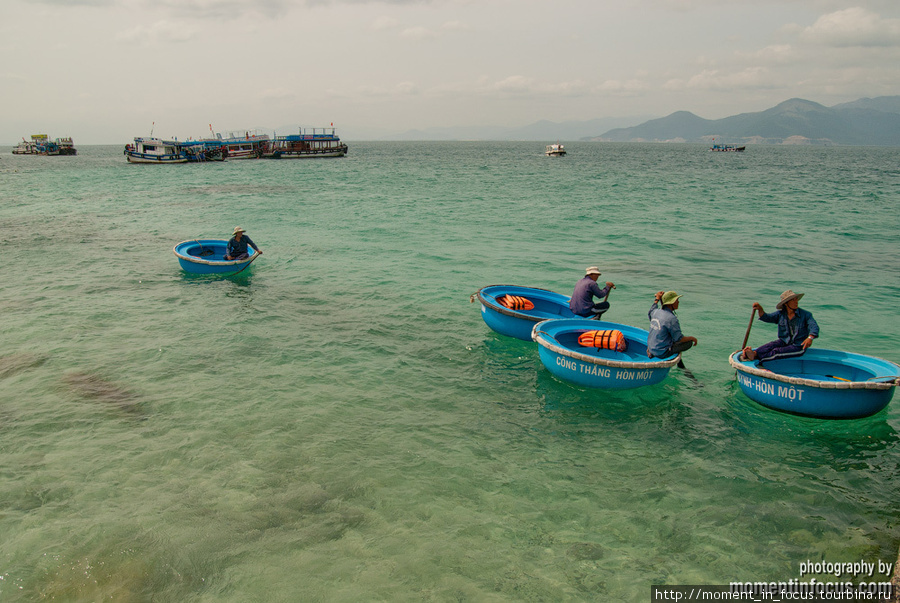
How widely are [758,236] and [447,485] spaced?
1065 inches

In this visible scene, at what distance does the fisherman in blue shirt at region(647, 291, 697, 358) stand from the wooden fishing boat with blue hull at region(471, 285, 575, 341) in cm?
299

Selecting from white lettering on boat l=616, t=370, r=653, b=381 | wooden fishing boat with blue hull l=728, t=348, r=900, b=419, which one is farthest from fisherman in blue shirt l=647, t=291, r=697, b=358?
wooden fishing boat with blue hull l=728, t=348, r=900, b=419

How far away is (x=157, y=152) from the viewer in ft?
283

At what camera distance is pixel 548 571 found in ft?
22.5

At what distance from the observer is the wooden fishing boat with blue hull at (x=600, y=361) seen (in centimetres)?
1100

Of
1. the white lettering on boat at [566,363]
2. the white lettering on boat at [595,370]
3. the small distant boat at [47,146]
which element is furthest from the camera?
the small distant boat at [47,146]

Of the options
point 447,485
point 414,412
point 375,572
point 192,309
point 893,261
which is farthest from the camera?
point 893,261

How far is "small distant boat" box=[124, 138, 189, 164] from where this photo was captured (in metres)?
86.2

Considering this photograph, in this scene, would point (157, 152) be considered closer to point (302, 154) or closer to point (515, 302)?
point (302, 154)

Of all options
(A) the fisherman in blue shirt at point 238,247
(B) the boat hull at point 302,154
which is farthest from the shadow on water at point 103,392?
(B) the boat hull at point 302,154

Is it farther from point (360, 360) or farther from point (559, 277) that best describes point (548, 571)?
point (559, 277)

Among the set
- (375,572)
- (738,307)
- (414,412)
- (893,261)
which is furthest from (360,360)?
(893,261)

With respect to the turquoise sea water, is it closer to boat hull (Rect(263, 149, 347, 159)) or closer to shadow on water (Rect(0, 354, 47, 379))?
shadow on water (Rect(0, 354, 47, 379))

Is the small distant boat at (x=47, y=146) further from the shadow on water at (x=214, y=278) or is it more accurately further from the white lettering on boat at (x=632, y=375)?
the white lettering on boat at (x=632, y=375)
